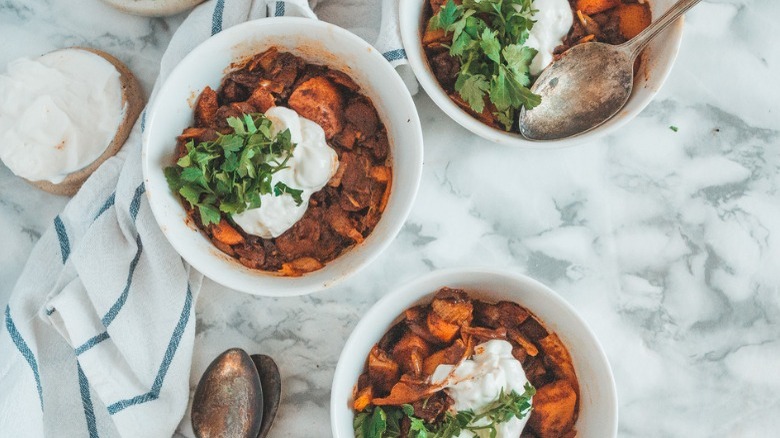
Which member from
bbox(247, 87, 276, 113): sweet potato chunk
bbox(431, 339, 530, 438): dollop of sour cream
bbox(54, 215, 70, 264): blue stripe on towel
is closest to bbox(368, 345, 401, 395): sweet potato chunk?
bbox(431, 339, 530, 438): dollop of sour cream

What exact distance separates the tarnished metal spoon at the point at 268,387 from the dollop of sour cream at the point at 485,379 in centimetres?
54

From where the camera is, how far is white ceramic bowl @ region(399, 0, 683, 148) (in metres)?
2.22

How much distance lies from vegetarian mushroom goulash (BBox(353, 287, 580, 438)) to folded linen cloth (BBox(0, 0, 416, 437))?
24.9 inches

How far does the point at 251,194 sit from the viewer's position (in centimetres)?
208

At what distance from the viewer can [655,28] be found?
2.23 meters

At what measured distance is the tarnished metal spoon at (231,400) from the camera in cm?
229

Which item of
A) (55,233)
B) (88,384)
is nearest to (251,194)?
(55,233)

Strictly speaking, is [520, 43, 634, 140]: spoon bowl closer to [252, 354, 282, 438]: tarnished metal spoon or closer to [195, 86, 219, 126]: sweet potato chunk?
[195, 86, 219, 126]: sweet potato chunk

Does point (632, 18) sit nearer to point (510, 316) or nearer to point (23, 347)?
point (510, 316)

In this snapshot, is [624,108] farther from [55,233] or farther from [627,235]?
[55,233]

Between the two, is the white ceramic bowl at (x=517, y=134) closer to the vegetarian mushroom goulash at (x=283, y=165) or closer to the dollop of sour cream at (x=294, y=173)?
the vegetarian mushroom goulash at (x=283, y=165)

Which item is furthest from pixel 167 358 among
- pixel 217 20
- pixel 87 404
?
pixel 217 20

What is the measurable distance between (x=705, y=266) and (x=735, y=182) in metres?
0.29

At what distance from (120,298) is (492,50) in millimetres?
1295
